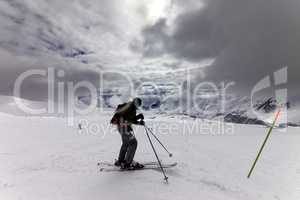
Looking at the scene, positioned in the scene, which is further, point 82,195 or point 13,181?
point 13,181

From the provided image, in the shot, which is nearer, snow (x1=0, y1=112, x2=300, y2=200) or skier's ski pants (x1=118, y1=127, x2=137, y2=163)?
snow (x1=0, y1=112, x2=300, y2=200)

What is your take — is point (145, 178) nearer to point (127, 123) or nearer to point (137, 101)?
point (127, 123)

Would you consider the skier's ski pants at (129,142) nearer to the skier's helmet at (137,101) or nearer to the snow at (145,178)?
the snow at (145,178)

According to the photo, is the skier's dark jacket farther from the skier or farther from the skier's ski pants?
the skier's ski pants

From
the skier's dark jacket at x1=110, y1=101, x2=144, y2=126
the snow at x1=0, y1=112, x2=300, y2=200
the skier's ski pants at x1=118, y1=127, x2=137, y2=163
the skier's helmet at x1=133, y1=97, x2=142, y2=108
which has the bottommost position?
the snow at x1=0, y1=112, x2=300, y2=200

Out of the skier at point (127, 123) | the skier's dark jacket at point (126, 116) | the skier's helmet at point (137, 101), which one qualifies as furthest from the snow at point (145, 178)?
the skier's helmet at point (137, 101)

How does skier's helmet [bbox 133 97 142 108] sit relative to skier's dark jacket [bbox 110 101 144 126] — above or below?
above

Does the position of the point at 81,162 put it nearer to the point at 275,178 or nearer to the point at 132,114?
the point at 132,114

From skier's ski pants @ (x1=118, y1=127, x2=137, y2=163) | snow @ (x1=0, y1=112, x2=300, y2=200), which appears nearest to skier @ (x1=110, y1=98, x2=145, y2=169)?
skier's ski pants @ (x1=118, y1=127, x2=137, y2=163)

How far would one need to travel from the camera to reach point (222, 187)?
7.25m

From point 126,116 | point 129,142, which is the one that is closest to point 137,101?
point 126,116

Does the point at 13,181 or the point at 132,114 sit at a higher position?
the point at 132,114

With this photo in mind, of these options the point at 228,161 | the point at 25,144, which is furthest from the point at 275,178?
the point at 25,144

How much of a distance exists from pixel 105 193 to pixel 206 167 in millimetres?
5103
